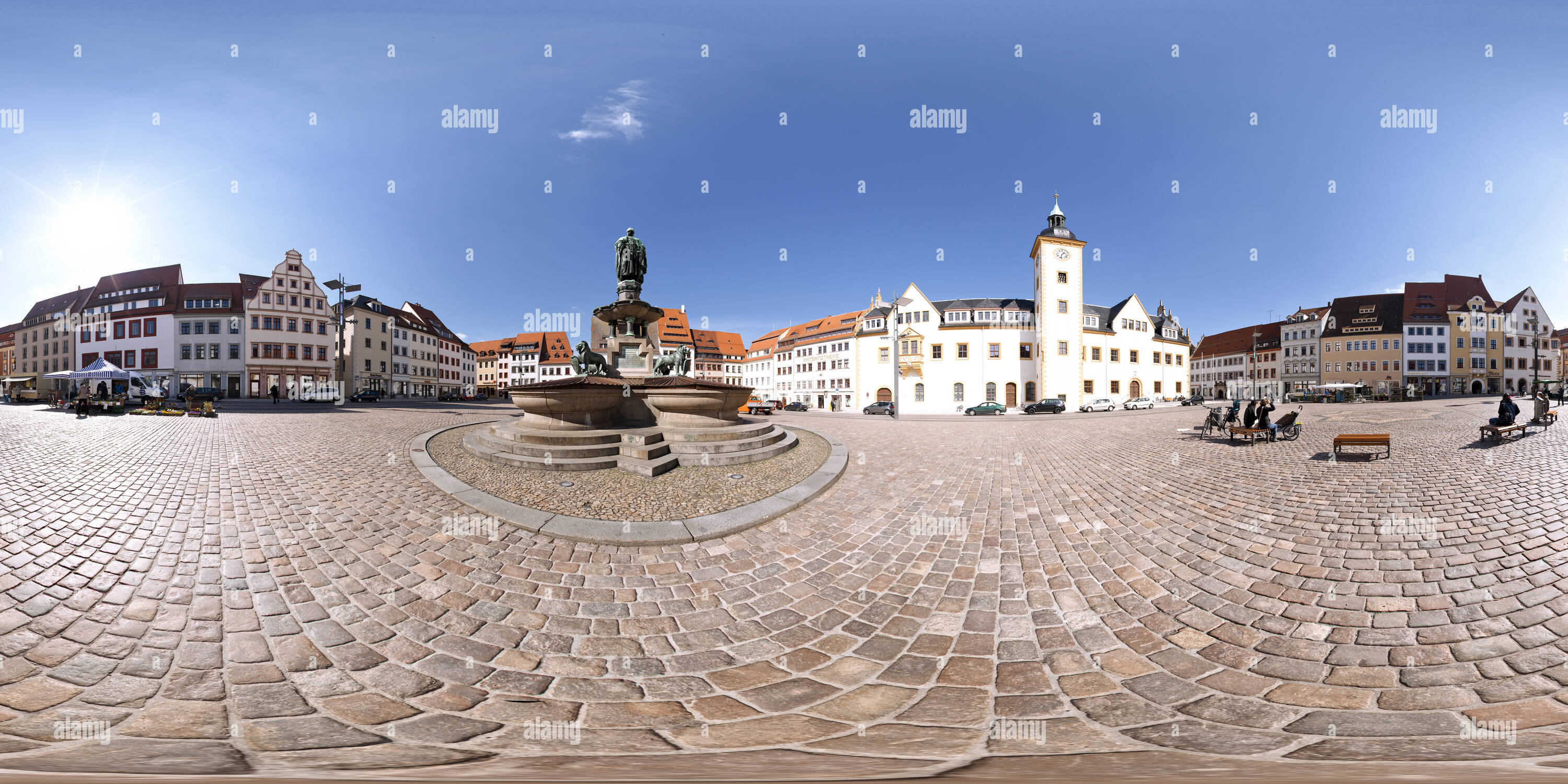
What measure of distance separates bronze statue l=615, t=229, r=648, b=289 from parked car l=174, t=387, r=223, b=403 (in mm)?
17431

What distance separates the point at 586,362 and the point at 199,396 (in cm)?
2999

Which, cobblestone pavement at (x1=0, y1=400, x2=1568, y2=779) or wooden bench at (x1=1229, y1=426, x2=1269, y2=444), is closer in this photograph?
cobblestone pavement at (x1=0, y1=400, x2=1568, y2=779)

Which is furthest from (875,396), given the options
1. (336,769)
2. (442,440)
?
(336,769)

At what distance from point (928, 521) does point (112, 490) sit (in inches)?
349

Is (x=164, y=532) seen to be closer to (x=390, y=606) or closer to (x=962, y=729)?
(x=390, y=606)

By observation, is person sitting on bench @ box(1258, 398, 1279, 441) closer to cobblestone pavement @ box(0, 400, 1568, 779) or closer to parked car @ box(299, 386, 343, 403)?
cobblestone pavement @ box(0, 400, 1568, 779)

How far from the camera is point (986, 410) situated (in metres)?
36.7

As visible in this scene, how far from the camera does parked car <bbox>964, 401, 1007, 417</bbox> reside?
36406mm

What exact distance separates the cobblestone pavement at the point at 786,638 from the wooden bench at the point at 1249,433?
5.81 meters

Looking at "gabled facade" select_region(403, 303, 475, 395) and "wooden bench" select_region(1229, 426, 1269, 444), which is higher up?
"gabled facade" select_region(403, 303, 475, 395)

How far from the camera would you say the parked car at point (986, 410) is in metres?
36.4

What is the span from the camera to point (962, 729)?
7.96 feet

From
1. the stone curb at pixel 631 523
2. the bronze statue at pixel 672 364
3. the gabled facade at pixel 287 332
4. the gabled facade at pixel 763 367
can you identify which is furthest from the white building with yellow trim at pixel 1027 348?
the gabled facade at pixel 287 332

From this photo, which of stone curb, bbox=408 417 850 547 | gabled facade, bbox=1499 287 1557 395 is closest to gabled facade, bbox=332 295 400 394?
stone curb, bbox=408 417 850 547
